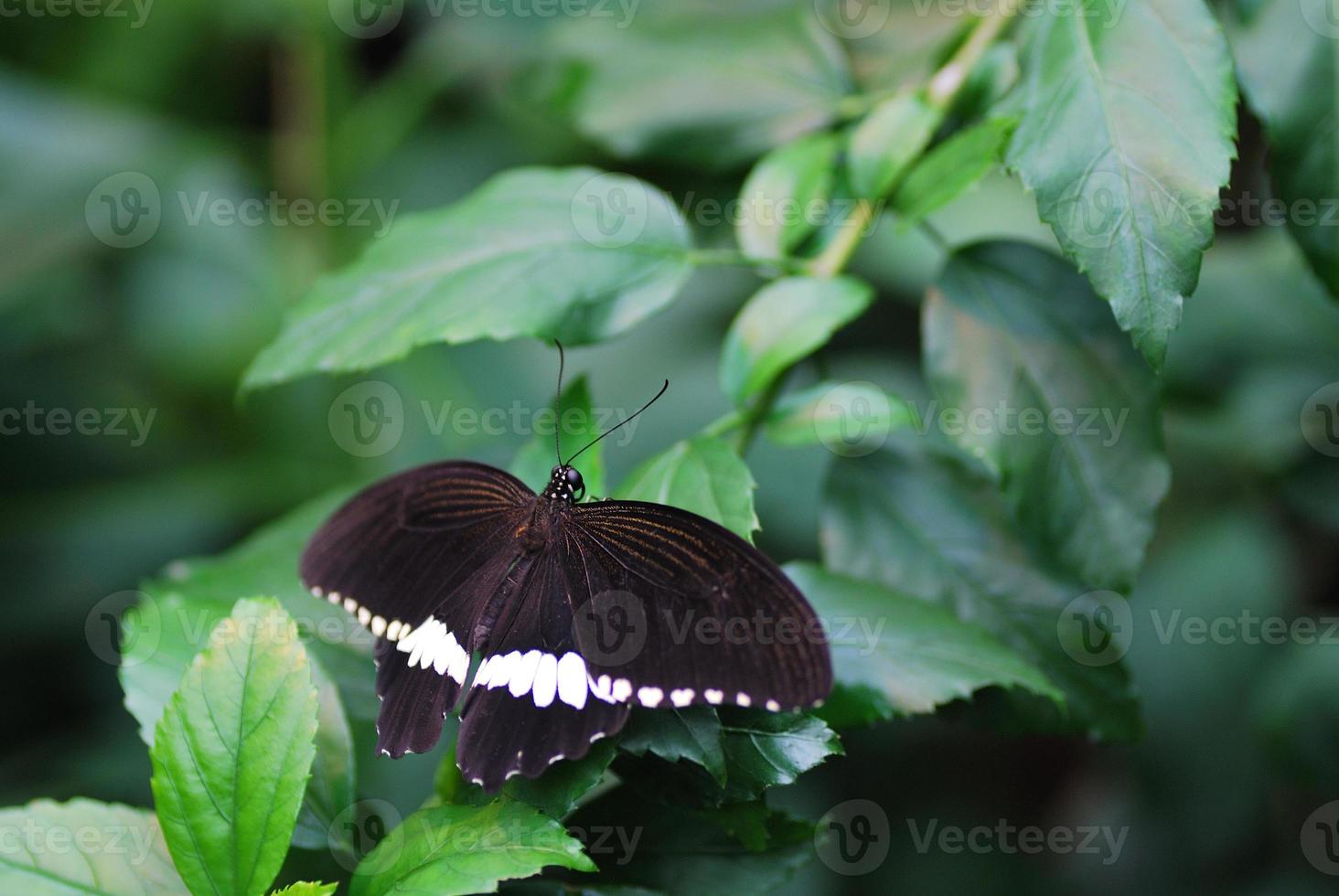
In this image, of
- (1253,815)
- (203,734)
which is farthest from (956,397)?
(1253,815)

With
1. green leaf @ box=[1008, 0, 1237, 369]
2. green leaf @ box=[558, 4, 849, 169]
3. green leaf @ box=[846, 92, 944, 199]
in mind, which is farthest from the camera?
green leaf @ box=[558, 4, 849, 169]
